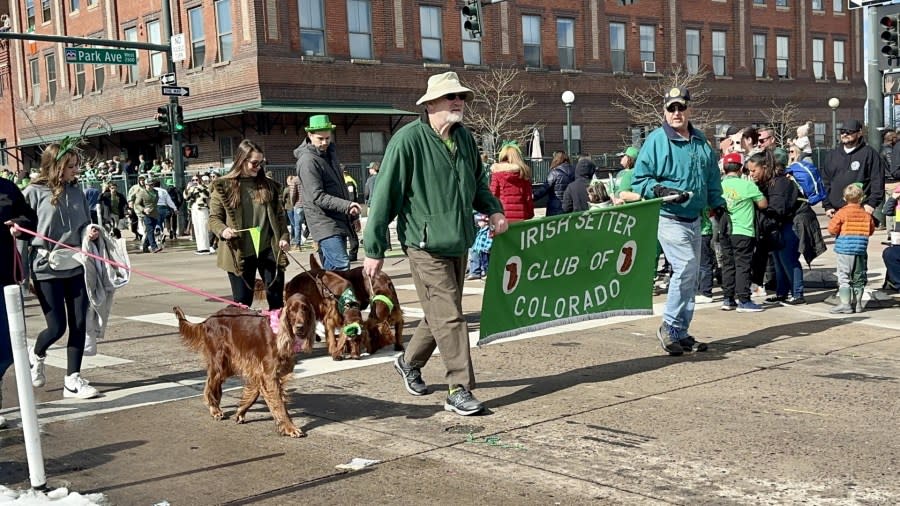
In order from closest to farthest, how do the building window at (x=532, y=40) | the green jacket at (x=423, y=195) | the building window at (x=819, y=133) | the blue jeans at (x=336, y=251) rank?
the green jacket at (x=423, y=195)
the blue jeans at (x=336, y=251)
the building window at (x=532, y=40)
the building window at (x=819, y=133)

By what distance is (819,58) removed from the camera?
48.0m

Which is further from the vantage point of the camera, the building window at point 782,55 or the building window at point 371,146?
the building window at point 782,55

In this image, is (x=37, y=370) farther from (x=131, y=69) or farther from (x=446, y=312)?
(x=131, y=69)

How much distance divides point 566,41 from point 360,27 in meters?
9.64

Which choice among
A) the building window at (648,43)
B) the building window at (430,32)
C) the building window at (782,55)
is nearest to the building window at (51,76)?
the building window at (430,32)

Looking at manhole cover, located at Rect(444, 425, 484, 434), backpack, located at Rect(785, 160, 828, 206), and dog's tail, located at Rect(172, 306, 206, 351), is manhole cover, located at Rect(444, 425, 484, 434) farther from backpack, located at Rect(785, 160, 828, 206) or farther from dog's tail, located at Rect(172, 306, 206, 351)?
backpack, located at Rect(785, 160, 828, 206)

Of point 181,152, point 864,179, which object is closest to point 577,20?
point 181,152

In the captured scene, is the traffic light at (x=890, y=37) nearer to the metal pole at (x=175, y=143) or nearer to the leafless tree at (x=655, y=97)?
the metal pole at (x=175, y=143)

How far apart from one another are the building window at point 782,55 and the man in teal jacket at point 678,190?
41.5 m

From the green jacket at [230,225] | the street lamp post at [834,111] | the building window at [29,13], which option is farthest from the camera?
the building window at [29,13]

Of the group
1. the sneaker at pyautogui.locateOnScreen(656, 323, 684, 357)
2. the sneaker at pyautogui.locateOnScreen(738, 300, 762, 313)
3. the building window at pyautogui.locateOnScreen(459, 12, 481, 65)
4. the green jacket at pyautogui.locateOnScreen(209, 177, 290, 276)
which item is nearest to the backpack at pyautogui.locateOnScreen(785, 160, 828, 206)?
the sneaker at pyautogui.locateOnScreen(738, 300, 762, 313)

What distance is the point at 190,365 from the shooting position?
799 cm

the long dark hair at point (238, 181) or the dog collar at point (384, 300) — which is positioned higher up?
the long dark hair at point (238, 181)

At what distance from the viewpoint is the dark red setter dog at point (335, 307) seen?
7781 mm
